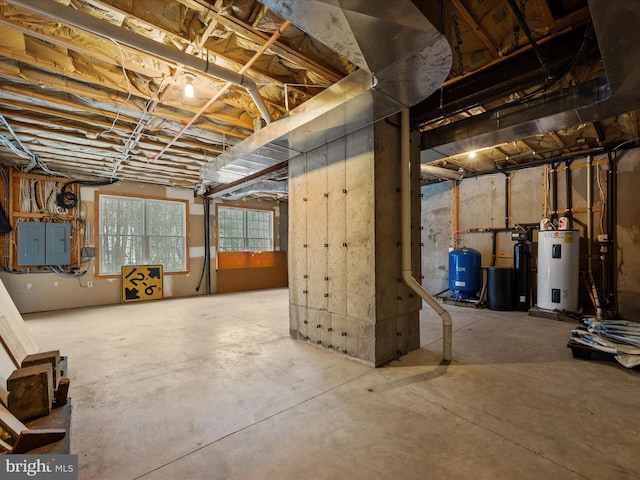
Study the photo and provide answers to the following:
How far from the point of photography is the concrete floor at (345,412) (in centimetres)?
152

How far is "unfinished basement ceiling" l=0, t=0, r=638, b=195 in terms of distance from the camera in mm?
1982

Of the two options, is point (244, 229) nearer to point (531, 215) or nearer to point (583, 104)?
point (531, 215)

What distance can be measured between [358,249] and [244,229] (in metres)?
6.07

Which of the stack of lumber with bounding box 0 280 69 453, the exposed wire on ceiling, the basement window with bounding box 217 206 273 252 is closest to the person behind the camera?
the stack of lumber with bounding box 0 280 69 453

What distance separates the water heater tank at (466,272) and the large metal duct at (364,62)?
3.93 m

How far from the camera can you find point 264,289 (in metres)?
8.37

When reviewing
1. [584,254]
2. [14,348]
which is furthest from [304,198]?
[584,254]

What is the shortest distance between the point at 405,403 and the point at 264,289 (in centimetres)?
665

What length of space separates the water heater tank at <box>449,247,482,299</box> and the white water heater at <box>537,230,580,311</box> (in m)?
1.06

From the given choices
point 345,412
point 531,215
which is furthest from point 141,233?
point 531,215

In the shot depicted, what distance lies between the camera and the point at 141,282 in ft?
21.4

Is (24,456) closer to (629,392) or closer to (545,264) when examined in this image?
(629,392)

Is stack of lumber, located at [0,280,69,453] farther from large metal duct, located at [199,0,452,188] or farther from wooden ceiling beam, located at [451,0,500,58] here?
wooden ceiling beam, located at [451,0,500,58]

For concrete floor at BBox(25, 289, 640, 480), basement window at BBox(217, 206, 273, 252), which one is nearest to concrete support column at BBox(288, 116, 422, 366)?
concrete floor at BBox(25, 289, 640, 480)
